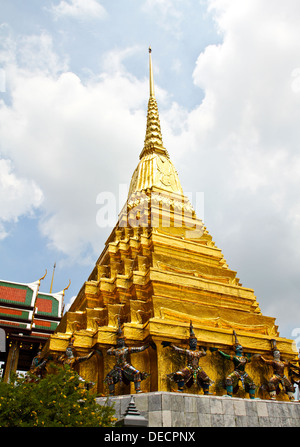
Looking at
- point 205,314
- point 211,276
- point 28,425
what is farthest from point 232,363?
point 28,425

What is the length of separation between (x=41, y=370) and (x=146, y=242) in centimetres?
627

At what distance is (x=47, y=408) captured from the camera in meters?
6.62

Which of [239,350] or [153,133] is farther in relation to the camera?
[153,133]

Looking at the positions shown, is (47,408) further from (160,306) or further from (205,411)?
(160,306)

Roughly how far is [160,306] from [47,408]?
5.41 meters

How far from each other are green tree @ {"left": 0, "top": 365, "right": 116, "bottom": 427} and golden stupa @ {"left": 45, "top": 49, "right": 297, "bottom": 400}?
3592 millimetres

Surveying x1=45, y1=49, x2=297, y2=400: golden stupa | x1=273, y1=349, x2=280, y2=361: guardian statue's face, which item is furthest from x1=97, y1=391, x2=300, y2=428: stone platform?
x1=273, y1=349, x2=280, y2=361: guardian statue's face

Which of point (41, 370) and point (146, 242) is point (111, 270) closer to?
point (146, 242)

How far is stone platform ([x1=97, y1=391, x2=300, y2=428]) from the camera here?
26.8 ft

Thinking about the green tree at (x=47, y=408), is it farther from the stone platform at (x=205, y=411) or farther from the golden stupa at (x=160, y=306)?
the golden stupa at (x=160, y=306)

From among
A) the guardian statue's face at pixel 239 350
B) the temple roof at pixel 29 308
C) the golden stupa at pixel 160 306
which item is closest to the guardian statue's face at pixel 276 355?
the golden stupa at pixel 160 306

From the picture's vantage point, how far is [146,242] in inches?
602

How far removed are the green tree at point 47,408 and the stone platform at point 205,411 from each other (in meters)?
1.42

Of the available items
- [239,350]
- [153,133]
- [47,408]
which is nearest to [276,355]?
[239,350]
